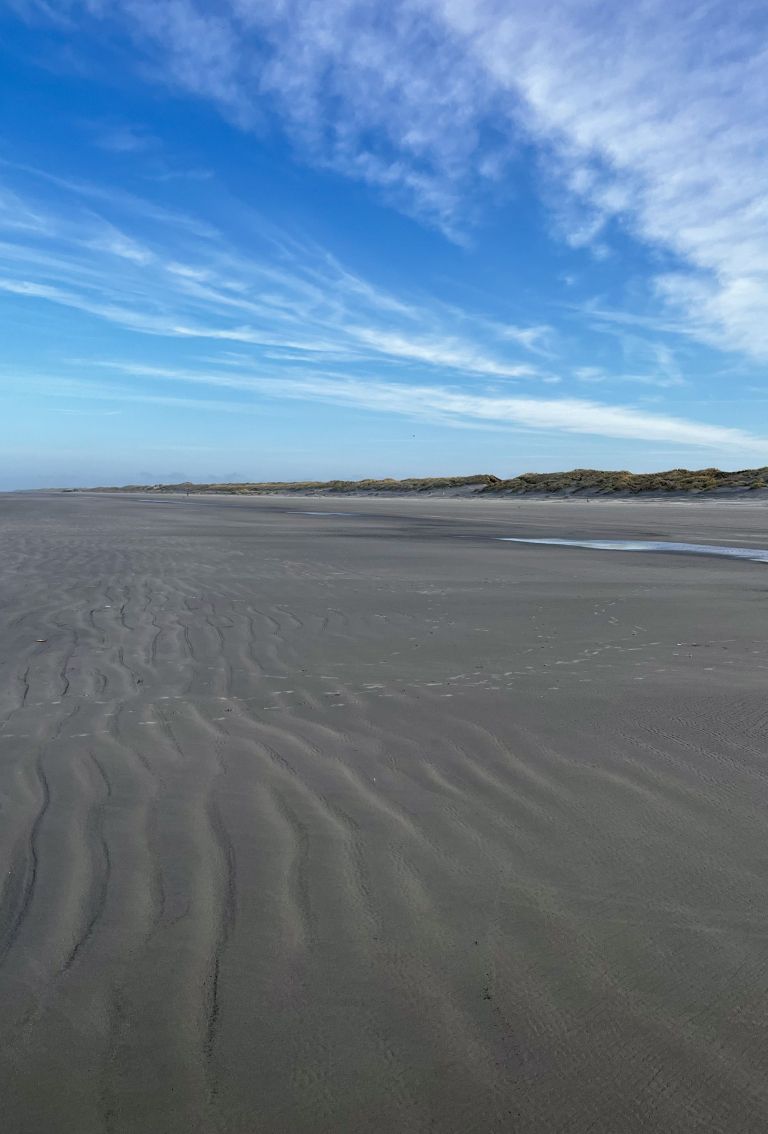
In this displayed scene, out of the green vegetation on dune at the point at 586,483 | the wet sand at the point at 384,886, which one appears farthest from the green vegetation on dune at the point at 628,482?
the wet sand at the point at 384,886

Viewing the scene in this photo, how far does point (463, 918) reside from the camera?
2.55 meters

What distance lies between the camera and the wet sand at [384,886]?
6.20 feet

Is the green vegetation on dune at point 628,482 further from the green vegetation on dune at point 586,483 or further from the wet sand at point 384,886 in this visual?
the wet sand at point 384,886

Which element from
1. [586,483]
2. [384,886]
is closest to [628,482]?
[586,483]

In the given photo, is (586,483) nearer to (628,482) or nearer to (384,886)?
(628,482)

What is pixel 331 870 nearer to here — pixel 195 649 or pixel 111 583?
pixel 195 649

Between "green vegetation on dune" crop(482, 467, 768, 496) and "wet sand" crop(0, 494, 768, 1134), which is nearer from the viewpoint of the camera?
"wet sand" crop(0, 494, 768, 1134)

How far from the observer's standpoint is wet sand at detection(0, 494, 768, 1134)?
6.20 feet

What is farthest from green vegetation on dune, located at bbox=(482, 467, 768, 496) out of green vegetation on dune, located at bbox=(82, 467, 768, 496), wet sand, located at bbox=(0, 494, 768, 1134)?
wet sand, located at bbox=(0, 494, 768, 1134)

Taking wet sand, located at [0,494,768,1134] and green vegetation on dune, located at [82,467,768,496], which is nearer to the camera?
wet sand, located at [0,494,768,1134]

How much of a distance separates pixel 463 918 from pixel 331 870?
1.91 ft

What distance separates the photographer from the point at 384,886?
2.76 meters

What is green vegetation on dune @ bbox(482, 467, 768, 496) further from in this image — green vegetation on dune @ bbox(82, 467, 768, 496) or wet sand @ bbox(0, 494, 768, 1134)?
wet sand @ bbox(0, 494, 768, 1134)

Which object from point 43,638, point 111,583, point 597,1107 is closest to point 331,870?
point 597,1107
